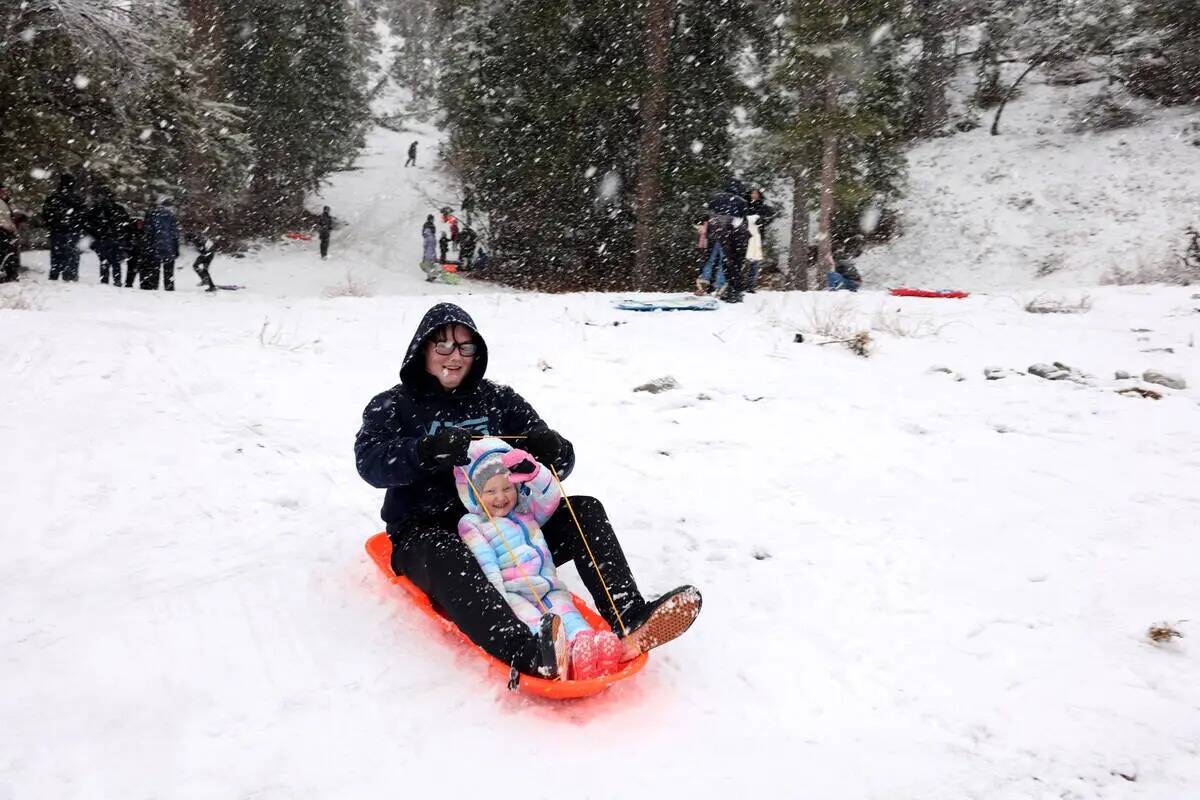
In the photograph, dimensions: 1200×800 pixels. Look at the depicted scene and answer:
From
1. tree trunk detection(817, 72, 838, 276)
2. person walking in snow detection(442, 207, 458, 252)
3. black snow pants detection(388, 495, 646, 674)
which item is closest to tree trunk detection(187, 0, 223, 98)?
person walking in snow detection(442, 207, 458, 252)

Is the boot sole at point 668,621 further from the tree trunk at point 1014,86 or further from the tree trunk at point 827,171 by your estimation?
the tree trunk at point 1014,86

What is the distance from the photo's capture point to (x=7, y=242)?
1141 centimetres

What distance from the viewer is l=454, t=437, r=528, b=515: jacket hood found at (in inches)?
Answer: 130

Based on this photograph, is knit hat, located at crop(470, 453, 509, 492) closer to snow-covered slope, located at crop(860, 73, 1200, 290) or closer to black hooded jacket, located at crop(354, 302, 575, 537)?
black hooded jacket, located at crop(354, 302, 575, 537)

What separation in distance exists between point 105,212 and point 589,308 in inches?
360

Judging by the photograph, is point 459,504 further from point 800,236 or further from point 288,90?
point 288,90

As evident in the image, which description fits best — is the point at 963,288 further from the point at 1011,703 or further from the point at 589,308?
the point at 1011,703

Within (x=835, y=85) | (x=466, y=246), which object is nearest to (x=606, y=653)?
(x=835, y=85)

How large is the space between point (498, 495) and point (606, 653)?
0.82 meters

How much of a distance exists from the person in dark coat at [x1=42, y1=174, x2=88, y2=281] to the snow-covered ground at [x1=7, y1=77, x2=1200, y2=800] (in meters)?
6.62

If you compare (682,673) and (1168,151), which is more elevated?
(1168,151)

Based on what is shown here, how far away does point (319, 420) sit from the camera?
587 cm

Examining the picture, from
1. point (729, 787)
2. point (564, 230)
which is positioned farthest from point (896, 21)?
point (729, 787)

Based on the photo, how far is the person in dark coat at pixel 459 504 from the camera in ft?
9.34
